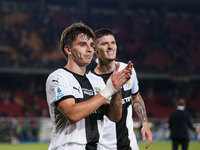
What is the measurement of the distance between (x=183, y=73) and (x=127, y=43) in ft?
20.7

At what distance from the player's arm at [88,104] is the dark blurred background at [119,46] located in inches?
886

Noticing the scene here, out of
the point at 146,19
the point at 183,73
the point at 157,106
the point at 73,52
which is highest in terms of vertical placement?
the point at 146,19

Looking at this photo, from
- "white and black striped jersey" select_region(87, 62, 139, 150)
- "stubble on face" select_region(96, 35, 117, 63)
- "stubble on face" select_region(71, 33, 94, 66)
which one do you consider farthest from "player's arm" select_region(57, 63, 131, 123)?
"stubble on face" select_region(96, 35, 117, 63)

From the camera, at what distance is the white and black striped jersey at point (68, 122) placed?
10.2 feet

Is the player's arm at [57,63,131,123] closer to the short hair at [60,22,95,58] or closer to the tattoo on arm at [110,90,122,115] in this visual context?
the tattoo on arm at [110,90,122,115]

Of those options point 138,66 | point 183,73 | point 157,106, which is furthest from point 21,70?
point 183,73

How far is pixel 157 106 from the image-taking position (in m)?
31.1

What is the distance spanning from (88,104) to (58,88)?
0.35m

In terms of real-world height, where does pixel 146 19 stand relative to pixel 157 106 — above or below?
above

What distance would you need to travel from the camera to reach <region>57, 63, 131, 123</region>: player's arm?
293cm

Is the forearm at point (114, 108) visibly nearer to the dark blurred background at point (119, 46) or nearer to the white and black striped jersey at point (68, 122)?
the white and black striped jersey at point (68, 122)

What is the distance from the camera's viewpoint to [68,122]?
3145mm

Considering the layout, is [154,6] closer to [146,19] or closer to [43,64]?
[146,19]

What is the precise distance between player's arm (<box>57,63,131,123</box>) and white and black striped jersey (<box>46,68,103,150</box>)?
0.26 feet
